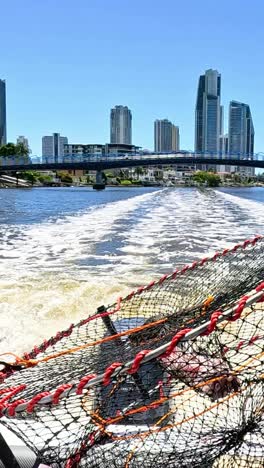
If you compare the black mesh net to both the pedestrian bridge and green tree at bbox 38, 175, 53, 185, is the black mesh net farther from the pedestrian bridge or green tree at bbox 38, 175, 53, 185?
green tree at bbox 38, 175, 53, 185

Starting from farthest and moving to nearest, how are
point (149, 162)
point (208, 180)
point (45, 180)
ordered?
point (208, 180) → point (45, 180) → point (149, 162)

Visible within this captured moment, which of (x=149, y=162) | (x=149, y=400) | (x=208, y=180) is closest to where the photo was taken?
(x=149, y=400)

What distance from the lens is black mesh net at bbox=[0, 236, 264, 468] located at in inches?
99.9

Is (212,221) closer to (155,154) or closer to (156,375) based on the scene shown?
(156,375)

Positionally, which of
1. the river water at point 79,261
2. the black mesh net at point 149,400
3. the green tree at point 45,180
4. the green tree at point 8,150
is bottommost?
the river water at point 79,261

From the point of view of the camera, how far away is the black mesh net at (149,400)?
2537 mm

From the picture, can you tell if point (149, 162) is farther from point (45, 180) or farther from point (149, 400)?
point (149, 400)

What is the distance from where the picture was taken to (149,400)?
9.61ft

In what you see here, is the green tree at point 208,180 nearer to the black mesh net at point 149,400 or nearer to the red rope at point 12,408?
the black mesh net at point 149,400

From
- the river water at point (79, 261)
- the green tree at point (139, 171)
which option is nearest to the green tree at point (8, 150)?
the green tree at point (139, 171)

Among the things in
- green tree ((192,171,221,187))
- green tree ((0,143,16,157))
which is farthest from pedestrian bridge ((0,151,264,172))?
green tree ((192,171,221,187))

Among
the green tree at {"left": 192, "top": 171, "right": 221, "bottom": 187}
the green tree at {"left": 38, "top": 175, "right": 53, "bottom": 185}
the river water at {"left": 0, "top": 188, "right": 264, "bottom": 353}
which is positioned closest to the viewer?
the river water at {"left": 0, "top": 188, "right": 264, "bottom": 353}

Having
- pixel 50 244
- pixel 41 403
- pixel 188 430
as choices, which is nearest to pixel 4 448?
pixel 41 403

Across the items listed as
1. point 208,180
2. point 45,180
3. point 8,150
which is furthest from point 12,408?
point 208,180
